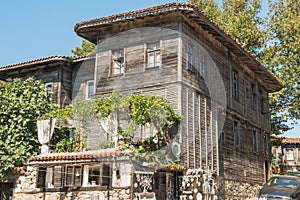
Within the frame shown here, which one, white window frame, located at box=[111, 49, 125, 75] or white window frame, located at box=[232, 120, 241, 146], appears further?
white window frame, located at box=[232, 120, 241, 146]

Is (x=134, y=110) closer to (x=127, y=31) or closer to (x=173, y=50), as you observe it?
(x=173, y=50)

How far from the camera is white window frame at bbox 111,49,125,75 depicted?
17.4 m

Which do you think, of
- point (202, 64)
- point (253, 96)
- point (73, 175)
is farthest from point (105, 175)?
point (253, 96)

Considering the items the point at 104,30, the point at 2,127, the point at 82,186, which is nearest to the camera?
the point at 82,186

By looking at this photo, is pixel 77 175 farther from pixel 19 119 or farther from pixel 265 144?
pixel 265 144

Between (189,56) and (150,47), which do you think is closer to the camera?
(189,56)

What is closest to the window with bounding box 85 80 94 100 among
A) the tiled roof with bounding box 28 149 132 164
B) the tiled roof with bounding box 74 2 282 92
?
the tiled roof with bounding box 74 2 282 92

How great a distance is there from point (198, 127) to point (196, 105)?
89 cm

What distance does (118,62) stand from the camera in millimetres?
17562

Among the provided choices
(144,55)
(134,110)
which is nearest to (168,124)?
(134,110)

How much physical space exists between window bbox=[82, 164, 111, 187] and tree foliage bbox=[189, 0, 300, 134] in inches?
727

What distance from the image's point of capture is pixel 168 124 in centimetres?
1480

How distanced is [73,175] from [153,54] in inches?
228

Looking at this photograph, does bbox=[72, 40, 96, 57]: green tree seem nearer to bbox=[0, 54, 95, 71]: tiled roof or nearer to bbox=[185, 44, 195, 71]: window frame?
bbox=[0, 54, 95, 71]: tiled roof
